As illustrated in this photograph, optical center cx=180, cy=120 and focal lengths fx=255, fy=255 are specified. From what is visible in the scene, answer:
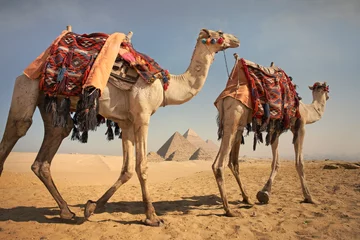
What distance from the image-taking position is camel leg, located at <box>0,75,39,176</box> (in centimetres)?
396

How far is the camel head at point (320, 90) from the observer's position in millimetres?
7676

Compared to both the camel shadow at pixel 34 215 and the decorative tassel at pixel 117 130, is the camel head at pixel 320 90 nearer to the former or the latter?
the decorative tassel at pixel 117 130

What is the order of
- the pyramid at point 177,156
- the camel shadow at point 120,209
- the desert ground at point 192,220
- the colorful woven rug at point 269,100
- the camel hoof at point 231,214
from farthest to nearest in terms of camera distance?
the pyramid at point 177,156 < the colorful woven rug at point 269,100 < the camel hoof at point 231,214 < the camel shadow at point 120,209 < the desert ground at point 192,220

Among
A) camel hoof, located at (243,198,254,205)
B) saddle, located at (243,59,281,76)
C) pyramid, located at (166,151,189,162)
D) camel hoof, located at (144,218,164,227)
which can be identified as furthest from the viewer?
pyramid, located at (166,151,189,162)

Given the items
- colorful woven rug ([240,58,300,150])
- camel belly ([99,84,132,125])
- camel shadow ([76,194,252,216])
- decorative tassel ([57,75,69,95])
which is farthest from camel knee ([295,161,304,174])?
decorative tassel ([57,75,69,95])

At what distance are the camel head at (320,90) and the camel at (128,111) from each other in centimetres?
416

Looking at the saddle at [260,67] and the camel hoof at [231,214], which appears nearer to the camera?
the camel hoof at [231,214]

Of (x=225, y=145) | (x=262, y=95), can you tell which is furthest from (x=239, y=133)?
(x=262, y=95)

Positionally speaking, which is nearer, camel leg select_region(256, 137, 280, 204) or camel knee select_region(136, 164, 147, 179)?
camel knee select_region(136, 164, 147, 179)

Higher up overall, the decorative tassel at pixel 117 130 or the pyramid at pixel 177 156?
the decorative tassel at pixel 117 130

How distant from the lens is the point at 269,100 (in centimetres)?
554

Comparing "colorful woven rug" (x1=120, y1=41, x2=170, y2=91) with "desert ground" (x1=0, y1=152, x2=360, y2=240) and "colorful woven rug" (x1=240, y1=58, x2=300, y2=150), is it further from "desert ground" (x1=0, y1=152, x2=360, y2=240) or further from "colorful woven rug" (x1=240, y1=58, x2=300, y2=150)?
"desert ground" (x1=0, y1=152, x2=360, y2=240)

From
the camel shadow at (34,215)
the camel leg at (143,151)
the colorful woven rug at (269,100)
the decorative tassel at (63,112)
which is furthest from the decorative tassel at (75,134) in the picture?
the colorful woven rug at (269,100)

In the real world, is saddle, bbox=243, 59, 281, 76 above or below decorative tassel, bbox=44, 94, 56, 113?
above
